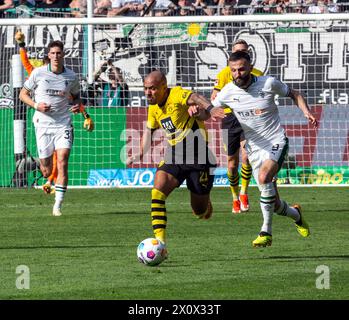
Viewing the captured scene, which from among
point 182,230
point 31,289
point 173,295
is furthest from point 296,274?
point 182,230

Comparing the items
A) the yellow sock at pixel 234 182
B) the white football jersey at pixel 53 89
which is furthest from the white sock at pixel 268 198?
the white football jersey at pixel 53 89

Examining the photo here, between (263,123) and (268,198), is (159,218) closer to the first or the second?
(268,198)

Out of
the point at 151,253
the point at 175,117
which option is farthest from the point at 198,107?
the point at 151,253

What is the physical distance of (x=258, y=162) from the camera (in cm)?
1392

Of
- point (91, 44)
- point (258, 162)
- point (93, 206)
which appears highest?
point (91, 44)

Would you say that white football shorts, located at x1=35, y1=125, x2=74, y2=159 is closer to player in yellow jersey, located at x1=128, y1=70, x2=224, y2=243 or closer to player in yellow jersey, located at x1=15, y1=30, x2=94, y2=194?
player in yellow jersey, located at x1=15, y1=30, x2=94, y2=194

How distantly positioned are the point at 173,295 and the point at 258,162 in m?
4.13

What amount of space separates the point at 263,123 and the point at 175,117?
4.00ft

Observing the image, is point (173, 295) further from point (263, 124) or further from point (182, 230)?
point (182, 230)

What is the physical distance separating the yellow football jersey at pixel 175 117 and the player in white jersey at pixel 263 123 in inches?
24.5

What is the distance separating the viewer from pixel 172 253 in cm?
1320

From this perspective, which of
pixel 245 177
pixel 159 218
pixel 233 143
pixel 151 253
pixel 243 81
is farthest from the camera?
pixel 245 177

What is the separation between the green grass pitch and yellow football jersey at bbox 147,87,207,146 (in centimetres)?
138

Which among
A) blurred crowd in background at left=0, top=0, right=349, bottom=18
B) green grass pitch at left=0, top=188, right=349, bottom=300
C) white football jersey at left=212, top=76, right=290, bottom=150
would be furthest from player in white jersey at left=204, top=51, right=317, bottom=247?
blurred crowd in background at left=0, top=0, right=349, bottom=18
